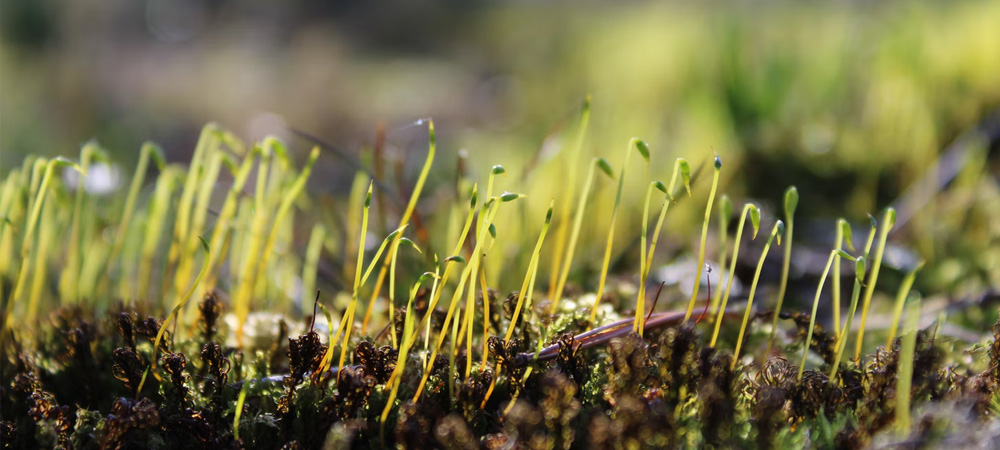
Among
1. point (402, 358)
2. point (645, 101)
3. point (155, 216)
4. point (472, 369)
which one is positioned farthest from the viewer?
point (645, 101)

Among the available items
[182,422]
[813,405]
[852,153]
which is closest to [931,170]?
[852,153]

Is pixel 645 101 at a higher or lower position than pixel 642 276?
higher

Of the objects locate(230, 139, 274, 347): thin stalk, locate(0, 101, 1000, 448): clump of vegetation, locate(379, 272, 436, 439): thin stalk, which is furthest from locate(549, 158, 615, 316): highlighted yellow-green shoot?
locate(230, 139, 274, 347): thin stalk

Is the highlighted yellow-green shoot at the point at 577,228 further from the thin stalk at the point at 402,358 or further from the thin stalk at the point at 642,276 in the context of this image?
the thin stalk at the point at 402,358

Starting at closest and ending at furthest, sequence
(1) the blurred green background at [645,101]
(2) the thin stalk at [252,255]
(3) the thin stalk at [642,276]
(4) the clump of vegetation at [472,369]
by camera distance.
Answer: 1. (4) the clump of vegetation at [472,369]
2. (3) the thin stalk at [642,276]
3. (2) the thin stalk at [252,255]
4. (1) the blurred green background at [645,101]

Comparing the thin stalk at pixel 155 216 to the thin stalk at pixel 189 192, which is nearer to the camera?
the thin stalk at pixel 189 192

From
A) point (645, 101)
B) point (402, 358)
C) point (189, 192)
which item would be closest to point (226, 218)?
point (189, 192)

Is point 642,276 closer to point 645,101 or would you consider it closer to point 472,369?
point 472,369

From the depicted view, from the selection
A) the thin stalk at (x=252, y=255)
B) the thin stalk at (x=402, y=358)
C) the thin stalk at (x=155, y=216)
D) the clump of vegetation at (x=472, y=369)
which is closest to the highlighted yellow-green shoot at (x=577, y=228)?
the clump of vegetation at (x=472, y=369)
